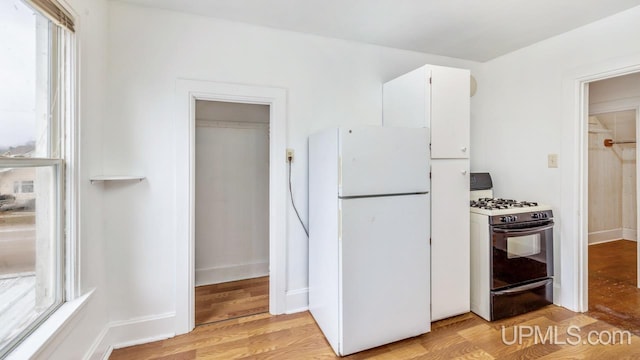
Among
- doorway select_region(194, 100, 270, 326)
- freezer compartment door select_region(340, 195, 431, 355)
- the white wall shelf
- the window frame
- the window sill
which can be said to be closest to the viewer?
the window sill

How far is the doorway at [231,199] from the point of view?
9.93ft

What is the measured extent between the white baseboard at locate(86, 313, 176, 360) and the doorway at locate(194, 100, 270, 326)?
75cm

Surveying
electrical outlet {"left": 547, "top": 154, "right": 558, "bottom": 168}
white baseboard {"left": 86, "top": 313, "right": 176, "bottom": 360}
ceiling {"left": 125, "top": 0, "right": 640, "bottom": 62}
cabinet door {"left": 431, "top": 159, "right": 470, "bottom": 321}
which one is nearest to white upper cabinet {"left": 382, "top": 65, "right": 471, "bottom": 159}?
cabinet door {"left": 431, "top": 159, "right": 470, "bottom": 321}

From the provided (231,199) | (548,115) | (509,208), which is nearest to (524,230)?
(509,208)

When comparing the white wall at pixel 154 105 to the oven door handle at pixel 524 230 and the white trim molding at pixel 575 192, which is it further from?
the white trim molding at pixel 575 192

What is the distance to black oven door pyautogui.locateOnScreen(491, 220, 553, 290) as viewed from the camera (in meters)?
2.29

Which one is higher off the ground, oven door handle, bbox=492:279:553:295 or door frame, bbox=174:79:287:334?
door frame, bbox=174:79:287:334

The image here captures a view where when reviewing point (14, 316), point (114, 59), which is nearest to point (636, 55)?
point (114, 59)

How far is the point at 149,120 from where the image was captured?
2.07m

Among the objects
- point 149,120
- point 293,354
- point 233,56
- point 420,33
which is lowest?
point 293,354

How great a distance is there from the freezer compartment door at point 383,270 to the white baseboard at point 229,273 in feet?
5.55

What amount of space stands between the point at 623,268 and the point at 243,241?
14.9ft

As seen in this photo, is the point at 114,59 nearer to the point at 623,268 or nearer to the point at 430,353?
the point at 430,353

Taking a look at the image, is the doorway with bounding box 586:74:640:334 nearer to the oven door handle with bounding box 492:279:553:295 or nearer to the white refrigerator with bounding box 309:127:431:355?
the oven door handle with bounding box 492:279:553:295
